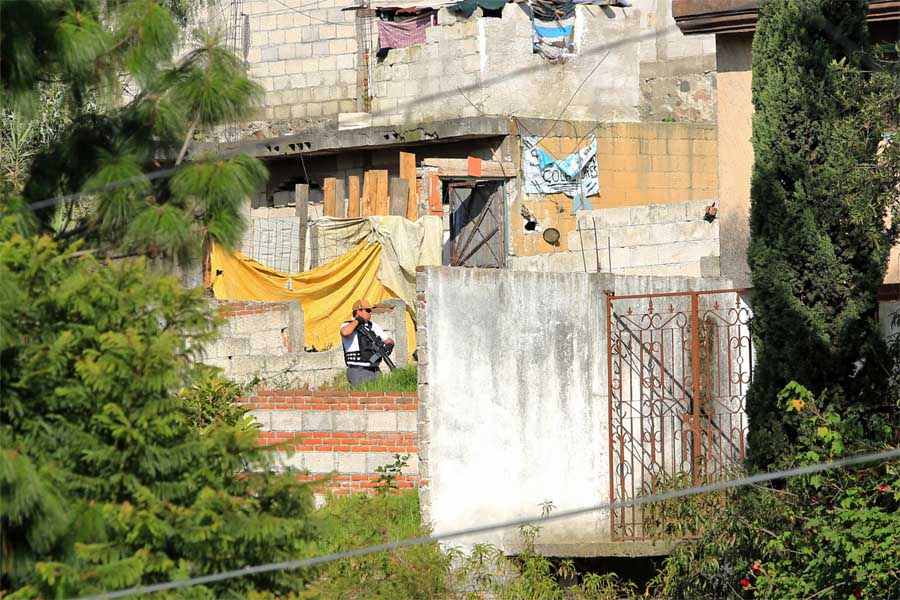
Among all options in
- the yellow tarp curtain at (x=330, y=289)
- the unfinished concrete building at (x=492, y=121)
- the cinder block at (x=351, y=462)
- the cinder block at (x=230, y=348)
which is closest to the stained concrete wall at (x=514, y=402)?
the cinder block at (x=351, y=462)

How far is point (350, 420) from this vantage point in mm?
11828

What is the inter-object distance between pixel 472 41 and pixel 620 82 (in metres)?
2.18

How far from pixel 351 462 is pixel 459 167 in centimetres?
611

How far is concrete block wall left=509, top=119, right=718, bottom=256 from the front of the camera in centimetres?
1786

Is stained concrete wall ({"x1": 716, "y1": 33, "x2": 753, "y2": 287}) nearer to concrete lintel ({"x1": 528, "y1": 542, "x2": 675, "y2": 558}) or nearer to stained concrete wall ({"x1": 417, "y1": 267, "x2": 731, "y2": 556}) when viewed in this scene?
stained concrete wall ({"x1": 417, "y1": 267, "x2": 731, "y2": 556})

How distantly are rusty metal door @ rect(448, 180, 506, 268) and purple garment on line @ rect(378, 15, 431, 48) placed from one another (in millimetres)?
3078

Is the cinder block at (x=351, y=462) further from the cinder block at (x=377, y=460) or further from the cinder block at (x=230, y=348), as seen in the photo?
the cinder block at (x=230, y=348)

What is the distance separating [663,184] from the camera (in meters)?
18.4

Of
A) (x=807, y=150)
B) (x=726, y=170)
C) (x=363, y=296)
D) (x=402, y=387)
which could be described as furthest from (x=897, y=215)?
(x=363, y=296)

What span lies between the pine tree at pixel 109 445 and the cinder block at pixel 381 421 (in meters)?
5.32

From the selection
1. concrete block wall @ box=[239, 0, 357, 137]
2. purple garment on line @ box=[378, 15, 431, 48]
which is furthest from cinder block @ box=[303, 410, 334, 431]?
purple garment on line @ box=[378, 15, 431, 48]

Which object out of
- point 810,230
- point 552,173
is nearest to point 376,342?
point 552,173

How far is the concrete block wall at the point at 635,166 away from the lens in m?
17.9

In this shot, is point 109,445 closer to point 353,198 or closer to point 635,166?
point 353,198
